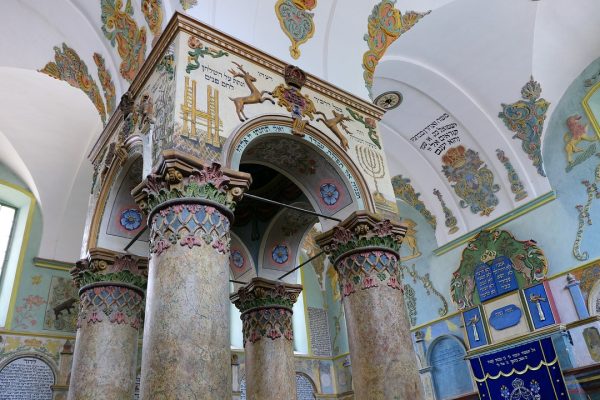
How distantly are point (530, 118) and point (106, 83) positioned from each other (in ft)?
26.7

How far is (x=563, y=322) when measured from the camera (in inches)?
361

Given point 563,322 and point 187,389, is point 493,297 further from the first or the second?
point 187,389

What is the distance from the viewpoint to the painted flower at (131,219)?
6465 mm

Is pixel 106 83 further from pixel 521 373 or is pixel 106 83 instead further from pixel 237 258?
pixel 521 373

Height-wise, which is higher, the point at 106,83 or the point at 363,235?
the point at 106,83

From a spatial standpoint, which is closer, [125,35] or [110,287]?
[110,287]

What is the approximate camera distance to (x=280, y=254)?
802 centimetres

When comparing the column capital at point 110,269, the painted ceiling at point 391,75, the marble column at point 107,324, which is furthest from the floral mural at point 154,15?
the marble column at point 107,324

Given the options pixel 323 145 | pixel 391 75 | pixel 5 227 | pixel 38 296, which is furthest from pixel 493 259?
pixel 5 227

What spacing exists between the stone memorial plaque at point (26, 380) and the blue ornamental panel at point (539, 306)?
359 inches

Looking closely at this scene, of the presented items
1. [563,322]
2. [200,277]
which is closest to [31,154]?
[200,277]

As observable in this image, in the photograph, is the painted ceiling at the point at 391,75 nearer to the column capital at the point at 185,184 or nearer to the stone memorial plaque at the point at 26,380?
the column capital at the point at 185,184

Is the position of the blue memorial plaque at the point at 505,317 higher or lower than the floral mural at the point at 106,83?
lower

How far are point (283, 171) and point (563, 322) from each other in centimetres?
622
